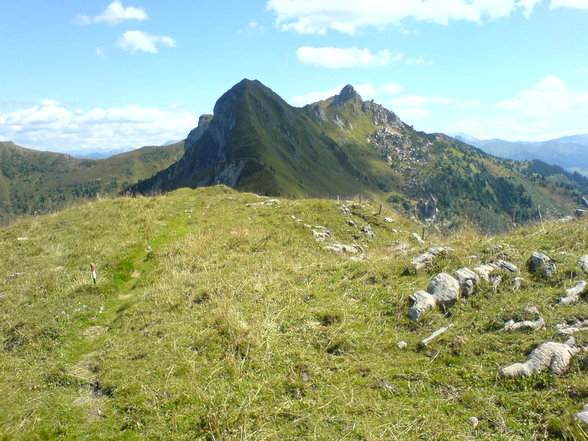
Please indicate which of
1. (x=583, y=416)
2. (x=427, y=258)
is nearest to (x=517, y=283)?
(x=427, y=258)

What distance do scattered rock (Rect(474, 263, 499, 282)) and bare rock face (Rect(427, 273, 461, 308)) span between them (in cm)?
103

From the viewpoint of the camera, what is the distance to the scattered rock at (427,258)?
1177cm

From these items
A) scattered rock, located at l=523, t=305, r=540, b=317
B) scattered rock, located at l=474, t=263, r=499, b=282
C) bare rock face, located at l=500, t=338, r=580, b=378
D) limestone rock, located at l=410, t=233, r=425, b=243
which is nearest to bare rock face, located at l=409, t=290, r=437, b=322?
scattered rock, located at l=474, t=263, r=499, b=282

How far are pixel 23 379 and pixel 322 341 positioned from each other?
7.22 m

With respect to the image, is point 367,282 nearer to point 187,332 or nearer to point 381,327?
point 381,327

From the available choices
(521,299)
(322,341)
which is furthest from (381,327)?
(521,299)

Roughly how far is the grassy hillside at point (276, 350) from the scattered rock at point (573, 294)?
7.8 inches

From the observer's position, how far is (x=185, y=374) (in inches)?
306

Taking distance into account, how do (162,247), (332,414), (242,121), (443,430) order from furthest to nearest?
(242,121) < (162,247) < (332,414) < (443,430)

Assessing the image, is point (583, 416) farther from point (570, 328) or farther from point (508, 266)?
point (508, 266)

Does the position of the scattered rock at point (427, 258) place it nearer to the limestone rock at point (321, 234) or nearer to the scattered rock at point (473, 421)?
the scattered rock at point (473, 421)

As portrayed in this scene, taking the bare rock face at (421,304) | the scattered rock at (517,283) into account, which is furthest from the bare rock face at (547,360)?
the scattered rock at (517,283)

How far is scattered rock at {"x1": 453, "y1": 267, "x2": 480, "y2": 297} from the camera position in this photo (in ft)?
Answer: 31.3

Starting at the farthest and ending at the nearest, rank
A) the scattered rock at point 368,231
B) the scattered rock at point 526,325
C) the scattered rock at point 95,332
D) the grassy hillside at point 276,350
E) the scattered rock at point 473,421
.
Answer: the scattered rock at point 368,231
the scattered rock at point 95,332
the scattered rock at point 526,325
the grassy hillside at point 276,350
the scattered rock at point 473,421
